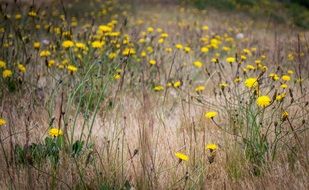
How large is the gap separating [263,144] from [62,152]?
1.24 metres

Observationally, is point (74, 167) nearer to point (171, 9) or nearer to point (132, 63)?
point (132, 63)

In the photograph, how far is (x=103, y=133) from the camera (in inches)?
105

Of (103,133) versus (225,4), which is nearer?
(103,133)

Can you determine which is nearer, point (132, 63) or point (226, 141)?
point (226, 141)

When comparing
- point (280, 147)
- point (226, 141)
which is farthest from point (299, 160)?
point (226, 141)

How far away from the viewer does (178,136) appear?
2.56 meters

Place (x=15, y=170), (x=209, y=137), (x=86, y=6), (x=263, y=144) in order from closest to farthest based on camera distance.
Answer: (x=15, y=170), (x=263, y=144), (x=209, y=137), (x=86, y=6)

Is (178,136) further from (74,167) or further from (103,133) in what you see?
(74,167)

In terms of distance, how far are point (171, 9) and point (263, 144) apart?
28.7ft

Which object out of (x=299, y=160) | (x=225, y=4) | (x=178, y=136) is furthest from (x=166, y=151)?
(x=225, y=4)

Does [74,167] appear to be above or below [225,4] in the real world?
below

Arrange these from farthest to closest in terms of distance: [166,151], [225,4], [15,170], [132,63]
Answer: [225,4] < [132,63] < [166,151] < [15,170]

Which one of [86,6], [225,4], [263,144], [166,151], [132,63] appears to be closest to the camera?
[263,144]

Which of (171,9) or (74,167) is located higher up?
(171,9)
